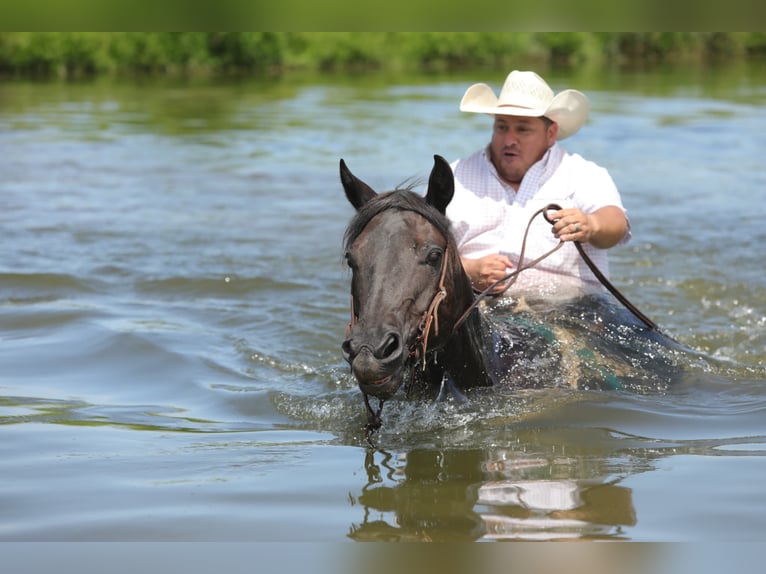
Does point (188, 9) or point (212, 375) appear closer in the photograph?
point (188, 9)

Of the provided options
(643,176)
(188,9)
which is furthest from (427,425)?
(643,176)

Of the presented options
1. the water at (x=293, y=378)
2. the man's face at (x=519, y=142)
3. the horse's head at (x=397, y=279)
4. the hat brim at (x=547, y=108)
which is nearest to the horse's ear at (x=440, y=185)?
the horse's head at (x=397, y=279)

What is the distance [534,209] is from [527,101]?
591 mm

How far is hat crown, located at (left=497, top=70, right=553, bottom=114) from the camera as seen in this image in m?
6.10

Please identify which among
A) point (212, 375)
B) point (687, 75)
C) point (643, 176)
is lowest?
point (212, 375)

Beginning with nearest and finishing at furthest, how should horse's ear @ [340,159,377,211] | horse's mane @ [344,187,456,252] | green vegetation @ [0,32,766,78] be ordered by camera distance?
horse's mane @ [344,187,456,252] < horse's ear @ [340,159,377,211] < green vegetation @ [0,32,766,78]

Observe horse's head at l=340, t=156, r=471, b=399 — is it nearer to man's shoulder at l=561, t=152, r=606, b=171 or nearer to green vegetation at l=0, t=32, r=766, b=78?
man's shoulder at l=561, t=152, r=606, b=171

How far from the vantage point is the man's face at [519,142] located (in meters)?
6.18

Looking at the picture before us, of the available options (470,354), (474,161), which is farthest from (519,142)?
(470,354)

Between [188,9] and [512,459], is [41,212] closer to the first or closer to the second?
[512,459]

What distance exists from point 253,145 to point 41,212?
20.3 feet

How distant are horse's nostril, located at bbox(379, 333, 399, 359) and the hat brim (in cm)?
234

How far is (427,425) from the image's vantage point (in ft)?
16.7

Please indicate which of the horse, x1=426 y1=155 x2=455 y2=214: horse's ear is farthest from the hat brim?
x1=426 y1=155 x2=455 y2=214: horse's ear
